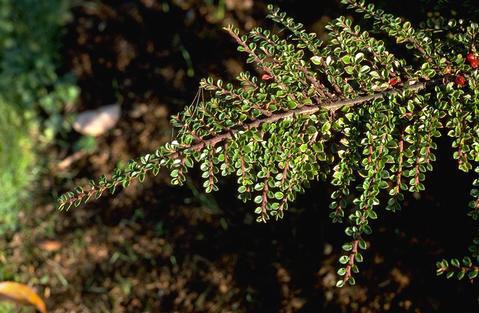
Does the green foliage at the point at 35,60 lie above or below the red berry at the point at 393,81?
below

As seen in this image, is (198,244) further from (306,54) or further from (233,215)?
(306,54)

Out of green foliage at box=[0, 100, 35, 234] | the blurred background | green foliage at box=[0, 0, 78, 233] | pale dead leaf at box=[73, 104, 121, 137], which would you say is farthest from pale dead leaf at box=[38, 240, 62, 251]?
pale dead leaf at box=[73, 104, 121, 137]

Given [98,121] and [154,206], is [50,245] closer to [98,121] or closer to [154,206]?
[154,206]

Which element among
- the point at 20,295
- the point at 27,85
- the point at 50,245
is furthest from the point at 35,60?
the point at 20,295

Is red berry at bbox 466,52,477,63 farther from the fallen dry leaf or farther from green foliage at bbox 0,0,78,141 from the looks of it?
green foliage at bbox 0,0,78,141

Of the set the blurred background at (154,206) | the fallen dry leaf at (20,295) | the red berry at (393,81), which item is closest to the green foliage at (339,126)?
the red berry at (393,81)

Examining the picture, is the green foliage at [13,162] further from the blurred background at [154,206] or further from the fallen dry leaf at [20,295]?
the fallen dry leaf at [20,295]

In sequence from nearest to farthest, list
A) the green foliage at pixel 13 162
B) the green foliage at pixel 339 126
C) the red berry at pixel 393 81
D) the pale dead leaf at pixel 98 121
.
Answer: the green foliage at pixel 339 126, the red berry at pixel 393 81, the green foliage at pixel 13 162, the pale dead leaf at pixel 98 121
